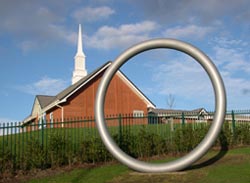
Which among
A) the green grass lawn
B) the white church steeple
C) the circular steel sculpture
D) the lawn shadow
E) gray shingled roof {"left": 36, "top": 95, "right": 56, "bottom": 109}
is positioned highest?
the white church steeple

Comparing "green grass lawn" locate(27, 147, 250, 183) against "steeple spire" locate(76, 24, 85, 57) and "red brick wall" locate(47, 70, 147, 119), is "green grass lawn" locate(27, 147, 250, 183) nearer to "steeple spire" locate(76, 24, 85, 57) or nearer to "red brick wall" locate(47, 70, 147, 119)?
"red brick wall" locate(47, 70, 147, 119)

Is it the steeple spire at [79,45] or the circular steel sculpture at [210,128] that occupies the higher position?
the steeple spire at [79,45]

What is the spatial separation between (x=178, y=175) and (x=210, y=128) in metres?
1.58

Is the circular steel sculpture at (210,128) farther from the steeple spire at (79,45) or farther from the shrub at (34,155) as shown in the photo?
the steeple spire at (79,45)

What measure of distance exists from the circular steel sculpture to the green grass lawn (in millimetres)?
317

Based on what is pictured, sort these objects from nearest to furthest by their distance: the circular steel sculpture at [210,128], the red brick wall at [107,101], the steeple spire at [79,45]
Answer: the circular steel sculpture at [210,128], the red brick wall at [107,101], the steeple spire at [79,45]

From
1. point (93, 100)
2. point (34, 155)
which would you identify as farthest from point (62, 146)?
point (93, 100)

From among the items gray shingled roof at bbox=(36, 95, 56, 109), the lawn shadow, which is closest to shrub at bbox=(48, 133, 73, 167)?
the lawn shadow

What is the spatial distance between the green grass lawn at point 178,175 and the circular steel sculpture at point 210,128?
0.32 meters

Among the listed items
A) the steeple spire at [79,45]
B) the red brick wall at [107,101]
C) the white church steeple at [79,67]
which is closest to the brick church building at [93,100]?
the red brick wall at [107,101]

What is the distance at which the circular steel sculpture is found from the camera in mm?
8789

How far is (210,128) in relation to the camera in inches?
348

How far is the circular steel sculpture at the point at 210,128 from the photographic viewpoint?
8789 mm

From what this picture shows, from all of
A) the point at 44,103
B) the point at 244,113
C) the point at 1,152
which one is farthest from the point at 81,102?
the point at 1,152
